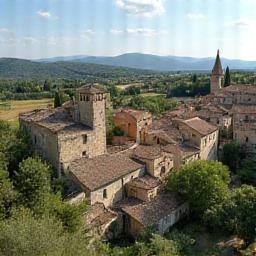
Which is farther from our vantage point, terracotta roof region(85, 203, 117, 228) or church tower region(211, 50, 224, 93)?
church tower region(211, 50, 224, 93)

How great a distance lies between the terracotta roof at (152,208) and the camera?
31.9 meters

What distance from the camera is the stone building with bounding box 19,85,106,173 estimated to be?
35.3 metres

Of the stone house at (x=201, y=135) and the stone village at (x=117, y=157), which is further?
the stone house at (x=201, y=135)

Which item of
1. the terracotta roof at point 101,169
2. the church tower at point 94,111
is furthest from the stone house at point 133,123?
the terracotta roof at point 101,169

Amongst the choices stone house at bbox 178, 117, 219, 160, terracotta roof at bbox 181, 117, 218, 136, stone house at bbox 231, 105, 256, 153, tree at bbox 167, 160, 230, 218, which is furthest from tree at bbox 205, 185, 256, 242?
stone house at bbox 231, 105, 256, 153

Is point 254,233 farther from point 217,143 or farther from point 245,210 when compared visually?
point 217,143

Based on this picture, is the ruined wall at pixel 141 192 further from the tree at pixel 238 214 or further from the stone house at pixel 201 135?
the stone house at pixel 201 135

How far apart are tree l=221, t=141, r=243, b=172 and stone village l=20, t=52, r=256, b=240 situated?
1767mm

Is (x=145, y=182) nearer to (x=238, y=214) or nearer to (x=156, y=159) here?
(x=156, y=159)

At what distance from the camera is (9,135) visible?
3803cm

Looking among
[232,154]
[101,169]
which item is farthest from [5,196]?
[232,154]

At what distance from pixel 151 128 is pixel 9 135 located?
19161 mm

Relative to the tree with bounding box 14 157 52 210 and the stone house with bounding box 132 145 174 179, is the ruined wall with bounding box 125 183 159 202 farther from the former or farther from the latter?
the tree with bounding box 14 157 52 210

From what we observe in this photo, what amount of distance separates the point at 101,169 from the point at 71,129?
16.5 ft
